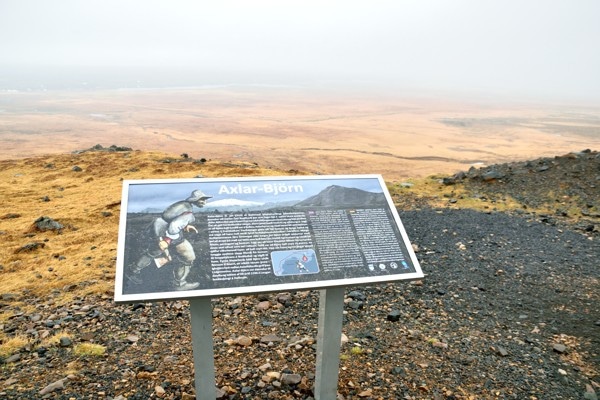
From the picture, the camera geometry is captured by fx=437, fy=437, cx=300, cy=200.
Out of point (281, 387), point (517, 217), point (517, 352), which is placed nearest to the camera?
point (281, 387)

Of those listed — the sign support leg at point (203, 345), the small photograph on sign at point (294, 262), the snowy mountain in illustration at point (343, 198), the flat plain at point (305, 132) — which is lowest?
the flat plain at point (305, 132)

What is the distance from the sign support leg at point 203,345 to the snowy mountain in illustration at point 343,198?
111 cm

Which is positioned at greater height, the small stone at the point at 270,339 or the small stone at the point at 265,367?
the small stone at the point at 265,367

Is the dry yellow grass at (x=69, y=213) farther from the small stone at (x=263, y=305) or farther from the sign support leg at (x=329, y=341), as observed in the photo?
the sign support leg at (x=329, y=341)

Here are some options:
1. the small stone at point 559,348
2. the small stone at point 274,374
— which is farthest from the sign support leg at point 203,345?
the small stone at point 559,348

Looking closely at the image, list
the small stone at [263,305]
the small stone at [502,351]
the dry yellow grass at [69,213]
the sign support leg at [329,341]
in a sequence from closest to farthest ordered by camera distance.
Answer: the sign support leg at [329,341], the small stone at [502,351], the small stone at [263,305], the dry yellow grass at [69,213]

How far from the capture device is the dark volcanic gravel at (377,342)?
13.2 ft

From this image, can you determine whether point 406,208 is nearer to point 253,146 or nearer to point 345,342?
point 345,342

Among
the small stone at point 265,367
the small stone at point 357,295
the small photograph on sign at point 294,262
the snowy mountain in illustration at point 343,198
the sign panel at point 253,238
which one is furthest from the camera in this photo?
the small stone at point 357,295

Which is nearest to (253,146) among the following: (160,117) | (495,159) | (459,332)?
(495,159)

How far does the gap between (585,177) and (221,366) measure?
10718mm

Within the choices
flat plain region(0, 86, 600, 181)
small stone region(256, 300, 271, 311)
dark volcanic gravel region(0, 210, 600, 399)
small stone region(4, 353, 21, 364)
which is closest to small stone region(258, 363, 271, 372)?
dark volcanic gravel region(0, 210, 600, 399)

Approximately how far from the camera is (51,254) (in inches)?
311

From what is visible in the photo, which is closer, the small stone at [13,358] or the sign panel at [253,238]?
the sign panel at [253,238]
